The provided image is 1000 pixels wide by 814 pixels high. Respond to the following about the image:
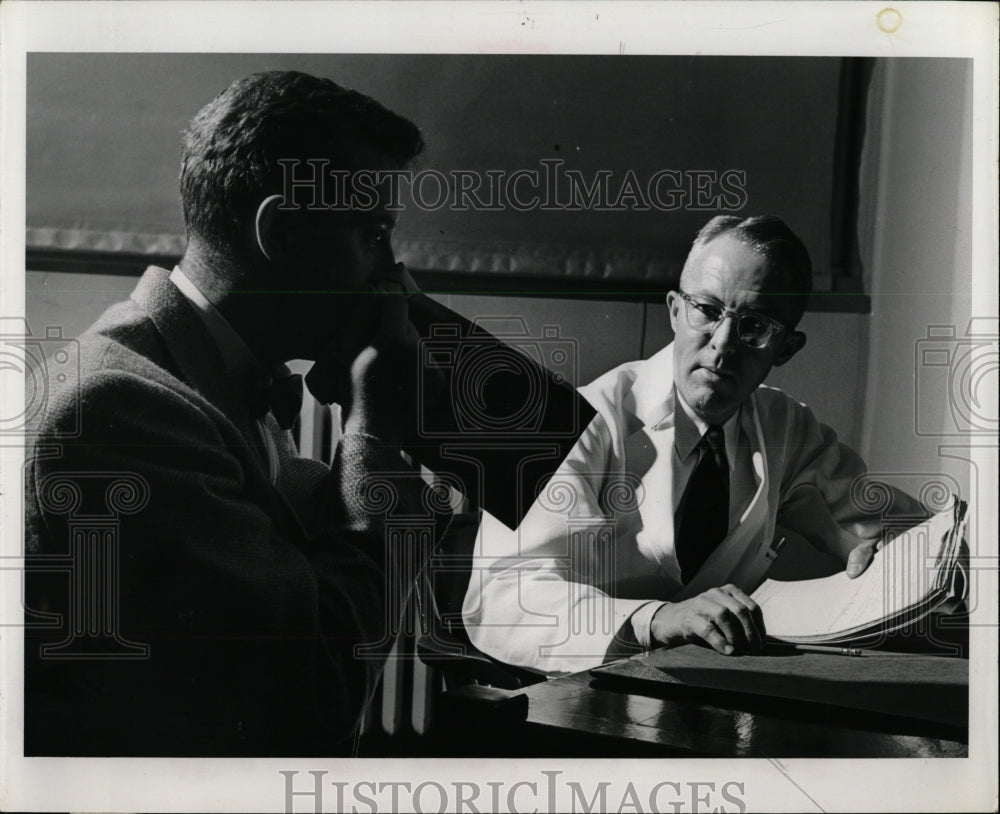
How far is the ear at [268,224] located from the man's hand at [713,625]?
128 cm

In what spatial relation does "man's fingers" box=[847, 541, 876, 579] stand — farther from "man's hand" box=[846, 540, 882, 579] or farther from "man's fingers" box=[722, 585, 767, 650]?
"man's fingers" box=[722, 585, 767, 650]

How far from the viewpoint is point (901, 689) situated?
7.84ft

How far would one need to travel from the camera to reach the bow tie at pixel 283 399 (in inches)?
93.2

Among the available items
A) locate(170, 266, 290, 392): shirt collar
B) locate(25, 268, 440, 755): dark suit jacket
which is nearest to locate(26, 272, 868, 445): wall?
locate(25, 268, 440, 755): dark suit jacket

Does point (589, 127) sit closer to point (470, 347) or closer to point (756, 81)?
point (756, 81)

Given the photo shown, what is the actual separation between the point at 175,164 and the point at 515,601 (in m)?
1.34

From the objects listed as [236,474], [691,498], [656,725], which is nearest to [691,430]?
[691,498]

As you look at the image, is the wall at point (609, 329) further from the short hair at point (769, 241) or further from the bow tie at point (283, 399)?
the bow tie at point (283, 399)

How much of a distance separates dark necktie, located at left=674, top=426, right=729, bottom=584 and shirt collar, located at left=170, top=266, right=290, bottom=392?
3.48ft

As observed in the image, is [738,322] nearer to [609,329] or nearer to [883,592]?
[609,329]

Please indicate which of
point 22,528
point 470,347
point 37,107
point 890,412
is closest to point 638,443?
point 470,347

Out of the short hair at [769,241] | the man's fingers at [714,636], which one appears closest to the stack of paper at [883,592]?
the man's fingers at [714,636]

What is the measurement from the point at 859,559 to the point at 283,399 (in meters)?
1.46

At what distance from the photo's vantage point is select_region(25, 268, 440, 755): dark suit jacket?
7.62 ft
